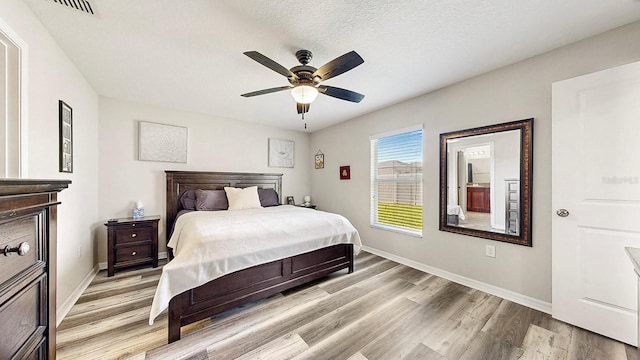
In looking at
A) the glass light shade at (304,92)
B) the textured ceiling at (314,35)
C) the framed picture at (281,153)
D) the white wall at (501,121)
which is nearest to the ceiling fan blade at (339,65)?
the glass light shade at (304,92)

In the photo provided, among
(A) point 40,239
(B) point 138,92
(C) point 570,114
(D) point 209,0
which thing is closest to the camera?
(A) point 40,239

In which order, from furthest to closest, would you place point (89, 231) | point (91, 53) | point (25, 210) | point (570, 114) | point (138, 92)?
point (138, 92) < point (89, 231) < point (91, 53) < point (570, 114) < point (25, 210)

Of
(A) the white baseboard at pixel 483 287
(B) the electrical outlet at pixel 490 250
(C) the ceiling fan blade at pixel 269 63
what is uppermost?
(C) the ceiling fan blade at pixel 269 63

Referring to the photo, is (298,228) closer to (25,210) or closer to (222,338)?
(222,338)

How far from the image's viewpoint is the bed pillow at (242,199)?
3.74 meters

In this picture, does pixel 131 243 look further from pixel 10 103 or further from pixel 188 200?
pixel 10 103

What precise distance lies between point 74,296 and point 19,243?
2.40m

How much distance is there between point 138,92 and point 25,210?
10.1 ft

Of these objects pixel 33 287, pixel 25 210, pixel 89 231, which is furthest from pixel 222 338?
pixel 89 231

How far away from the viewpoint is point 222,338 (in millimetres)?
1811

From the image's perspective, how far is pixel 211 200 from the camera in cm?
368

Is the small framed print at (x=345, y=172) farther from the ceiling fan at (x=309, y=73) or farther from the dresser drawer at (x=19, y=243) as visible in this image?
the dresser drawer at (x=19, y=243)

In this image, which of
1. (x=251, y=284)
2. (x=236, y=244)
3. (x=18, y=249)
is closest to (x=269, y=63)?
(x=236, y=244)

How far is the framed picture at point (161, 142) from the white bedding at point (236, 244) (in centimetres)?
145
